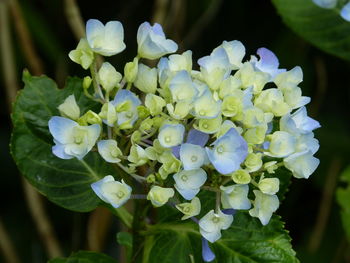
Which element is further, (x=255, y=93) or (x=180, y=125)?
(x=255, y=93)

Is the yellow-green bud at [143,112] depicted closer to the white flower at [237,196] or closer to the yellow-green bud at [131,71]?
the yellow-green bud at [131,71]

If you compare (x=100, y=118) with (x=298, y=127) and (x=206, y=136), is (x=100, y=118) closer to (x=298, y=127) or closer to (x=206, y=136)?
(x=206, y=136)

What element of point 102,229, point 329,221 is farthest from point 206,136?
point 329,221

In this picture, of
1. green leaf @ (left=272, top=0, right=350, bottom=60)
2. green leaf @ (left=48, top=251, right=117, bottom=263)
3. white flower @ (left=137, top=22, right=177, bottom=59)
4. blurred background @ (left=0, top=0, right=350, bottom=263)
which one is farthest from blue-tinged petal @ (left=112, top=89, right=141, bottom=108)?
blurred background @ (left=0, top=0, right=350, bottom=263)

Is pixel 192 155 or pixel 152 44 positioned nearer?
pixel 192 155

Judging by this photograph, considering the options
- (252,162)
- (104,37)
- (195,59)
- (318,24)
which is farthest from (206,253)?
(195,59)

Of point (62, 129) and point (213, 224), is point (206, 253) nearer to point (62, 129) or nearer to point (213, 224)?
point (213, 224)

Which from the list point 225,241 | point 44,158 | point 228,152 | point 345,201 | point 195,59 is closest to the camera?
point 228,152
